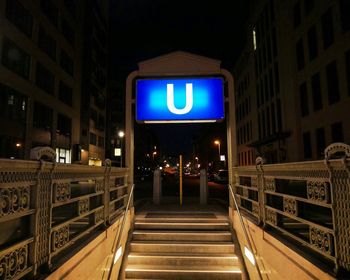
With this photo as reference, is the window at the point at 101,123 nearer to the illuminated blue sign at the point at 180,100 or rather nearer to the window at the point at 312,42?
the window at the point at 312,42

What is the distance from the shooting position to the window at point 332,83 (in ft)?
67.5

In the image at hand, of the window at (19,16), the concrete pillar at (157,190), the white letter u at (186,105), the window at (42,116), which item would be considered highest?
the window at (19,16)

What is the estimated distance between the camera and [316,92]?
23.7 meters

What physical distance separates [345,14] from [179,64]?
16.8 meters

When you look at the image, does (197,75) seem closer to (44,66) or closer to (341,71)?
(341,71)

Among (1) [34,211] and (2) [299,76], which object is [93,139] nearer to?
(2) [299,76]

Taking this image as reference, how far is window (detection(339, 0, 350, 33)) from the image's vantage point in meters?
18.9

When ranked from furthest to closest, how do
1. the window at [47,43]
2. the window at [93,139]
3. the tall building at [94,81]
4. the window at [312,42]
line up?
the window at [93,139] → the tall building at [94,81] → the window at [47,43] → the window at [312,42]

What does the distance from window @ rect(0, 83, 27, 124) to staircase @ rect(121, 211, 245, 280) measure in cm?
2037

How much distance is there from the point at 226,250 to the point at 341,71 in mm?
18356

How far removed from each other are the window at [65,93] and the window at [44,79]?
92.5 inches

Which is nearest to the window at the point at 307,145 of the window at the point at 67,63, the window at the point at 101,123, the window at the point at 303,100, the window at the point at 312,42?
the window at the point at 303,100

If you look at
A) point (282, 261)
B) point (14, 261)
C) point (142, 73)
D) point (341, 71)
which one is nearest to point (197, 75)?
point (142, 73)

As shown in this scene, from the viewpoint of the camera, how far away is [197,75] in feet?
28.2
